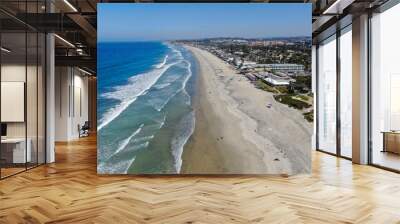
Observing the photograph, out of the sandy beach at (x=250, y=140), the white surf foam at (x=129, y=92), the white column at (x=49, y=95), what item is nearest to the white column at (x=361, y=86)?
the sandy beach at (x=250, y=140)

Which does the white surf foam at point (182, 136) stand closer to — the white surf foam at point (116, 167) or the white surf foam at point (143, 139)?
the white surf foam at point (143, 139)

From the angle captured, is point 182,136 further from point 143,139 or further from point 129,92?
point 129,92

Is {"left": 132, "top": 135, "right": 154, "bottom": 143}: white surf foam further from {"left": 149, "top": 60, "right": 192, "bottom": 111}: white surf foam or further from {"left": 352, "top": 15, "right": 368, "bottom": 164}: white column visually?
{"left": 352, "top": 15, "right": 368, "bottom": 164}: white column

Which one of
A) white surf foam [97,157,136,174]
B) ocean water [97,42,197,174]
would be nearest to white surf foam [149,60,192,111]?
ocean water [97,42,197,174]

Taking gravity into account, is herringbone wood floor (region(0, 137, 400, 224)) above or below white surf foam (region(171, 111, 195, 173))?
below

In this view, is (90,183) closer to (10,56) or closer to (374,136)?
(10,56)
